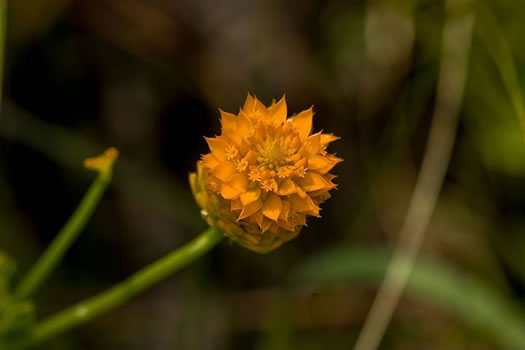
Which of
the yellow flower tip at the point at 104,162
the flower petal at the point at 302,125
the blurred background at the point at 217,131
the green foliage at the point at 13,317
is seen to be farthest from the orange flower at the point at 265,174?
the blurred background at the point at 217,131

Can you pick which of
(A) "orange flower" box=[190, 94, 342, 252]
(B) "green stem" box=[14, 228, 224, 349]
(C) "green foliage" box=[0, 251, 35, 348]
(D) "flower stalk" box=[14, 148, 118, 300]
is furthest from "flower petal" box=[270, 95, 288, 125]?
(C) "green foliage" box=[0, 251, 35, 348]

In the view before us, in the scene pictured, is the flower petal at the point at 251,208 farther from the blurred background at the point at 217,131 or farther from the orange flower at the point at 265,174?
the blurred background at the point at 217,131

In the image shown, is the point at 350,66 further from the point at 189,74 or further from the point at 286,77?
the point at 189,74

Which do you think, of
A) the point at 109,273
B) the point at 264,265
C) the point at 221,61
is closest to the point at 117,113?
the point at 221,61

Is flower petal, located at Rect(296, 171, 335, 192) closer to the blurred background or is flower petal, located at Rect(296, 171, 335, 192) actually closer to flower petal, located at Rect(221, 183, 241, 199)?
flower petal, located at Rect(221, 183, 241, 199)

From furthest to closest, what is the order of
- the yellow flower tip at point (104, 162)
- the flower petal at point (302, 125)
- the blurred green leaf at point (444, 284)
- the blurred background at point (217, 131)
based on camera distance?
the blurred background at point (217, 131) < the blurred green leaf at point (444, 284) < the yellow flower tip at point (104, 162) < the flower petal at point (302, 125)

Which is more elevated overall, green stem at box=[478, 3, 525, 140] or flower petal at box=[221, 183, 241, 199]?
green stem at box=[478, 3, 525, 140]

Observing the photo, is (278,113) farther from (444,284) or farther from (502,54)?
(502,54)
